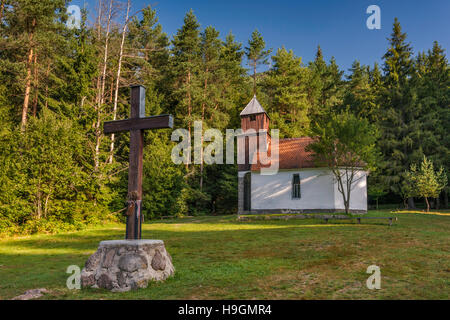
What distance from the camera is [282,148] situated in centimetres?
2386

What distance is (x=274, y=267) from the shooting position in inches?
268

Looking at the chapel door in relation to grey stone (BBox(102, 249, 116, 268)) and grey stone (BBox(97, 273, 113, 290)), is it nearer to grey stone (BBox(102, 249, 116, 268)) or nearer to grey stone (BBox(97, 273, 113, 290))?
grey stone (BBox(102, 249, 116, 268))

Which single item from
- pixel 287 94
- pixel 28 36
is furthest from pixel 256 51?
pixel 28 36

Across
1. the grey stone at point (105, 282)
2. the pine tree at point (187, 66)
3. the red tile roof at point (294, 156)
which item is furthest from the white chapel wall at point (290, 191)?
the grey stone at point (105, 282)

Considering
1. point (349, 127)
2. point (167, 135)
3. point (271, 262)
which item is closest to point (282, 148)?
point (349, 127)

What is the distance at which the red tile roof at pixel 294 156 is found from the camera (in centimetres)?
2173

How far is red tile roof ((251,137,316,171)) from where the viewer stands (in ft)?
71.3

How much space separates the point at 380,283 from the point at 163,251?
13.1 ft

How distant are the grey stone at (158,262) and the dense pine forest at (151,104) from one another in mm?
11023

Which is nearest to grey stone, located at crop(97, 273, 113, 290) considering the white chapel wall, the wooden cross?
the wooden cross

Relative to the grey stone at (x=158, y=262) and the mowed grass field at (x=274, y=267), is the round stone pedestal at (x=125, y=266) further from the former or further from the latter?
the mowed grass field at (x=274, y=267)

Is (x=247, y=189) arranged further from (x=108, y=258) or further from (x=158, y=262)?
(x=108, y=258)

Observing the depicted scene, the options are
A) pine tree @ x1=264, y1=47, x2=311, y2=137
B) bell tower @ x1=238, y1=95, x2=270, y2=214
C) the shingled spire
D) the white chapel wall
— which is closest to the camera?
the white chapel wall

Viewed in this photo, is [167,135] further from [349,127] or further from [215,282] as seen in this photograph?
[215,282]
